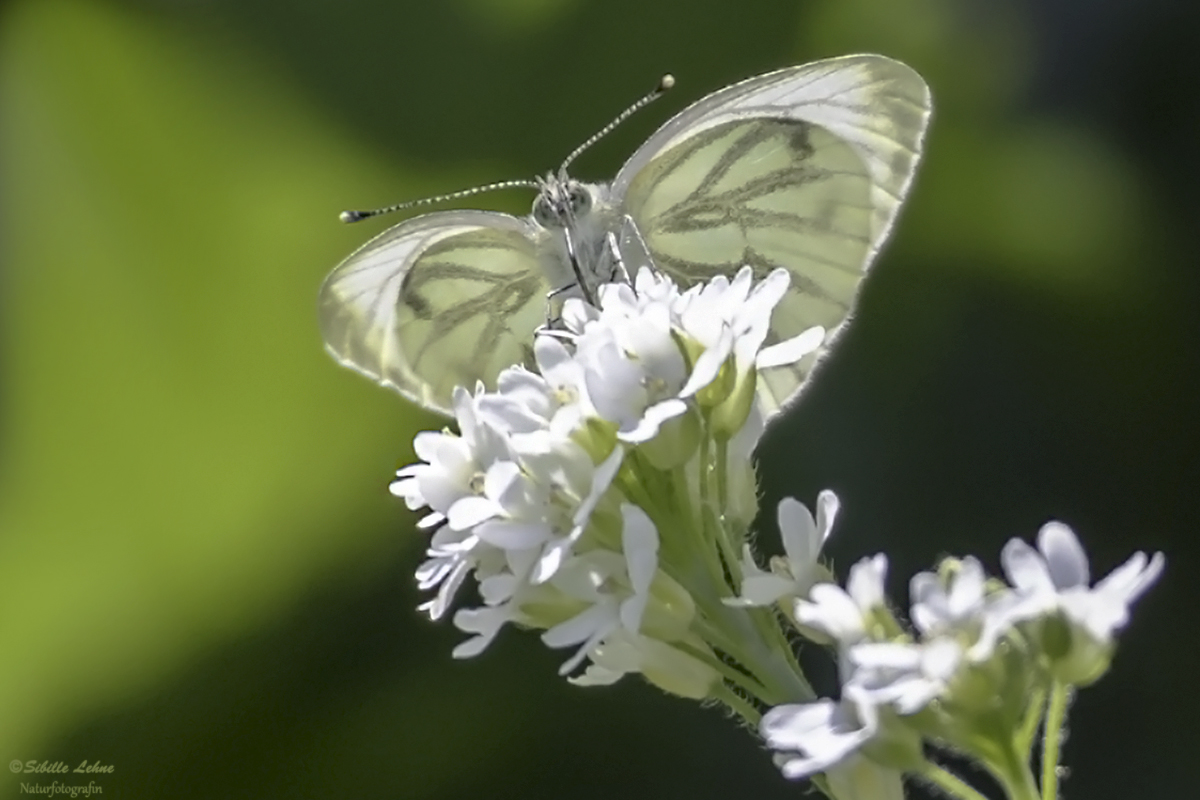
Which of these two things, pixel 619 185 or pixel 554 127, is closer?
pixel 619 185

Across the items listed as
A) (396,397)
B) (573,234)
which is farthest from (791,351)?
(396,397)

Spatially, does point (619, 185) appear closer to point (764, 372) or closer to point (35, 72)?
point (764, 372)

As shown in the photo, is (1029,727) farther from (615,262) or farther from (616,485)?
(615,262)

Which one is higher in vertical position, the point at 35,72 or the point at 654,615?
the point at 35,72

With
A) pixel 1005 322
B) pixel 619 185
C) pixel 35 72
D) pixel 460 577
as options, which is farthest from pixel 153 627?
pixel 1005 322

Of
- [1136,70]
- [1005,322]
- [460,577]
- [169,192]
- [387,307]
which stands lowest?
[1005,322]

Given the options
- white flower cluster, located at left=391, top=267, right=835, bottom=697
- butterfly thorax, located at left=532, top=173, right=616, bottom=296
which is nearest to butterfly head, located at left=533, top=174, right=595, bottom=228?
butterfly thorax, located at left=532, top=173, right=616, bottom=296
